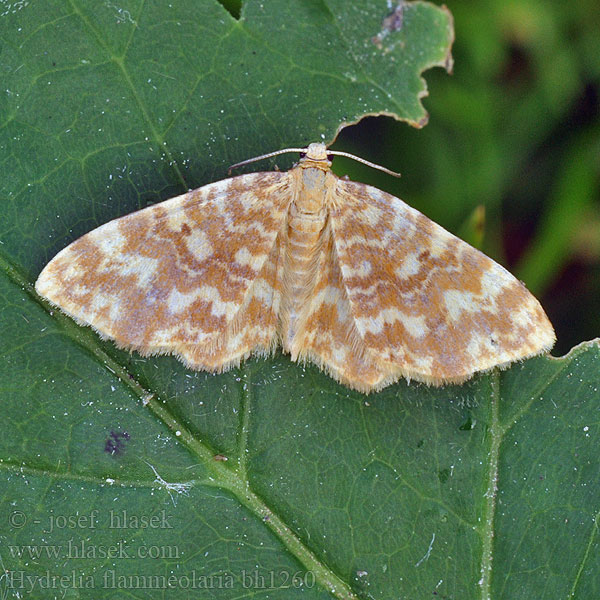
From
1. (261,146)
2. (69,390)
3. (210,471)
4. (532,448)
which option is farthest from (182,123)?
(532,448)

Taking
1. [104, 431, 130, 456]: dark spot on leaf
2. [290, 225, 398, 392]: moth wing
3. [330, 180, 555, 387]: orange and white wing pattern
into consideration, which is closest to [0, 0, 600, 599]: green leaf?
[104, 431, 130, 456]: dark spot on leaf

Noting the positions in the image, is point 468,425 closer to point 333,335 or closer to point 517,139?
point 333,335

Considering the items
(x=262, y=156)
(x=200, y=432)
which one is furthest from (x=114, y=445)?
(x=262, y=156)

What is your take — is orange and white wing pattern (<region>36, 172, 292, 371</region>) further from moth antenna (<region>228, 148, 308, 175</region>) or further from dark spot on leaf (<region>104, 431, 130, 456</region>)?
dark spot on leaf (<region>104, 431, 130, 456</region>)

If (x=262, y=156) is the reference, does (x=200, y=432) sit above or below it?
below

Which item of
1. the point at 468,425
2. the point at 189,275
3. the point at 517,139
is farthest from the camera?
the point at 517,139

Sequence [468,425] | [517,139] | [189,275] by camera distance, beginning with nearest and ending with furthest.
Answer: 1. [189,275]
2. [468,425]
3. [517,139]

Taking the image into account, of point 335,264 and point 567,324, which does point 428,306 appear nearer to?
point 335,264
